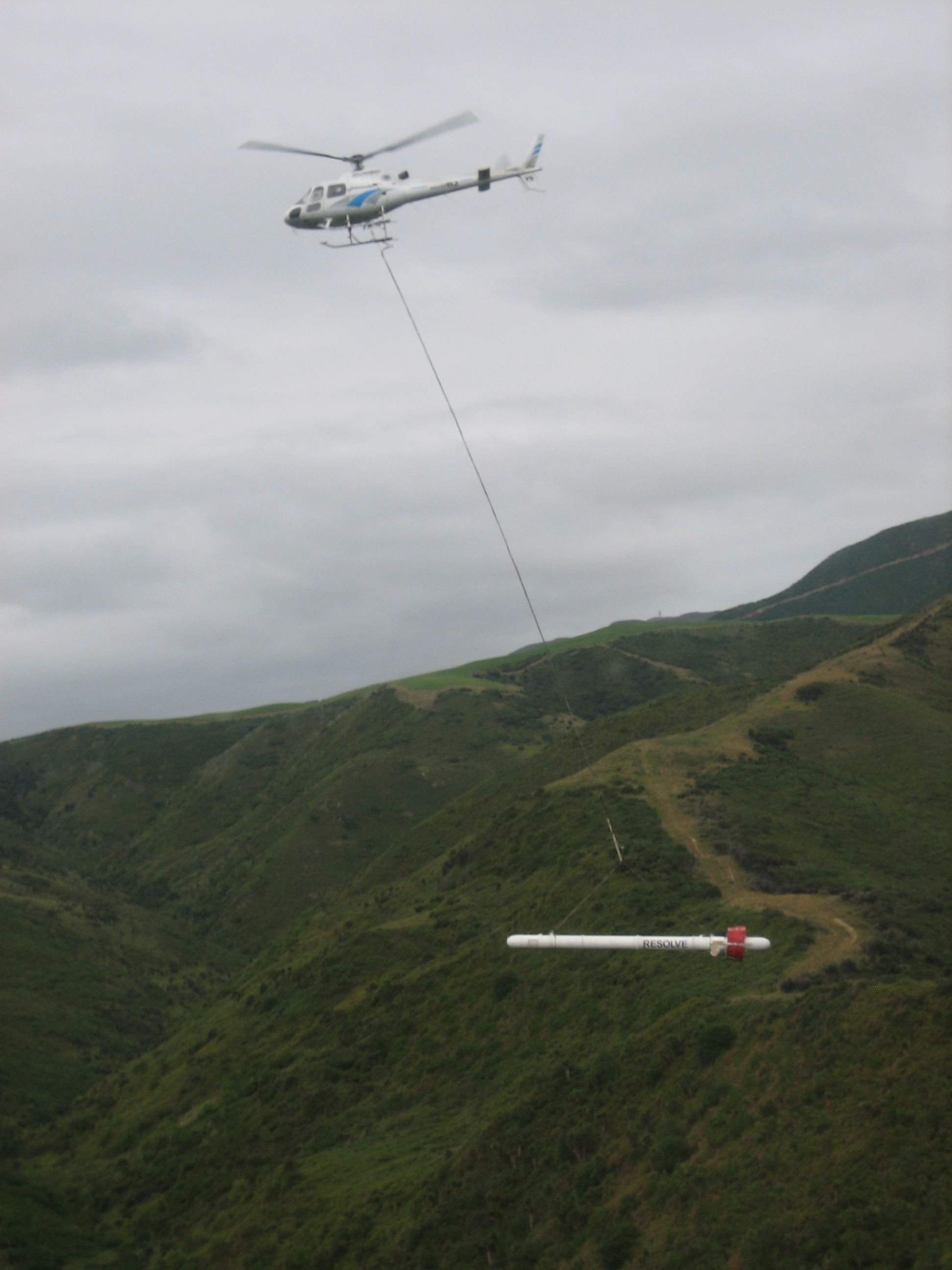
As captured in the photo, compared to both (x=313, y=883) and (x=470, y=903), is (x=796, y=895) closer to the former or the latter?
(x=470, y=903)

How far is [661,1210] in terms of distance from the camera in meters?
28.8

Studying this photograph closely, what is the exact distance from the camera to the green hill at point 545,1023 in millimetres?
28750

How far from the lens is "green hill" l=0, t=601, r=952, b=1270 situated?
28750 millimetres

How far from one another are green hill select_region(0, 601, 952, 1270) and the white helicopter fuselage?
28.7 metres

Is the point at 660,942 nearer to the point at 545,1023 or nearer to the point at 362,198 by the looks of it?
the point at 545,1023

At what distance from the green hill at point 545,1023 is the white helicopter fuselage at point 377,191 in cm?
2868

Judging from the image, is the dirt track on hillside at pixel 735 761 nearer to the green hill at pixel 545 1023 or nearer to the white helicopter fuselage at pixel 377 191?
the green hill at pixel 545 1023

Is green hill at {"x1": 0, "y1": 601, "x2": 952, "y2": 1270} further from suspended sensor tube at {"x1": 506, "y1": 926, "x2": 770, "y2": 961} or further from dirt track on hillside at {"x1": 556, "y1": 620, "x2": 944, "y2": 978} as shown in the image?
suspended sensor tube at {"x1": 506, "y1": 926, "x2": 770, "y2": 961}

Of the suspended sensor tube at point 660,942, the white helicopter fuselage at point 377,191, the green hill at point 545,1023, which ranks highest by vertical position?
the white helicopter fuselage at point 377,191

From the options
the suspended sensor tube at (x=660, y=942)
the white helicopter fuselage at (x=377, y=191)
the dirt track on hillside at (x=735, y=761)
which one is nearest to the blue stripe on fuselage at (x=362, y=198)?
the white helicopter fuselage at (x=377, y=191)

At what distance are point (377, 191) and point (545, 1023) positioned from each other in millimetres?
31633

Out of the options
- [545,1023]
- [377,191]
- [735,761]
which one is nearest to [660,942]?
[545,1023]


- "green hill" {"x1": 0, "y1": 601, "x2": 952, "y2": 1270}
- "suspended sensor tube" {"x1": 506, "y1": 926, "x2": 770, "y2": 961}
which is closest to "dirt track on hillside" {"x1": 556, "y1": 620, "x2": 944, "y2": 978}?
"green hill" {"x1": 0, "y1": 601, "x2": 952, "y2": 1270}

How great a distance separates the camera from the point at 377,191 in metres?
37.9
